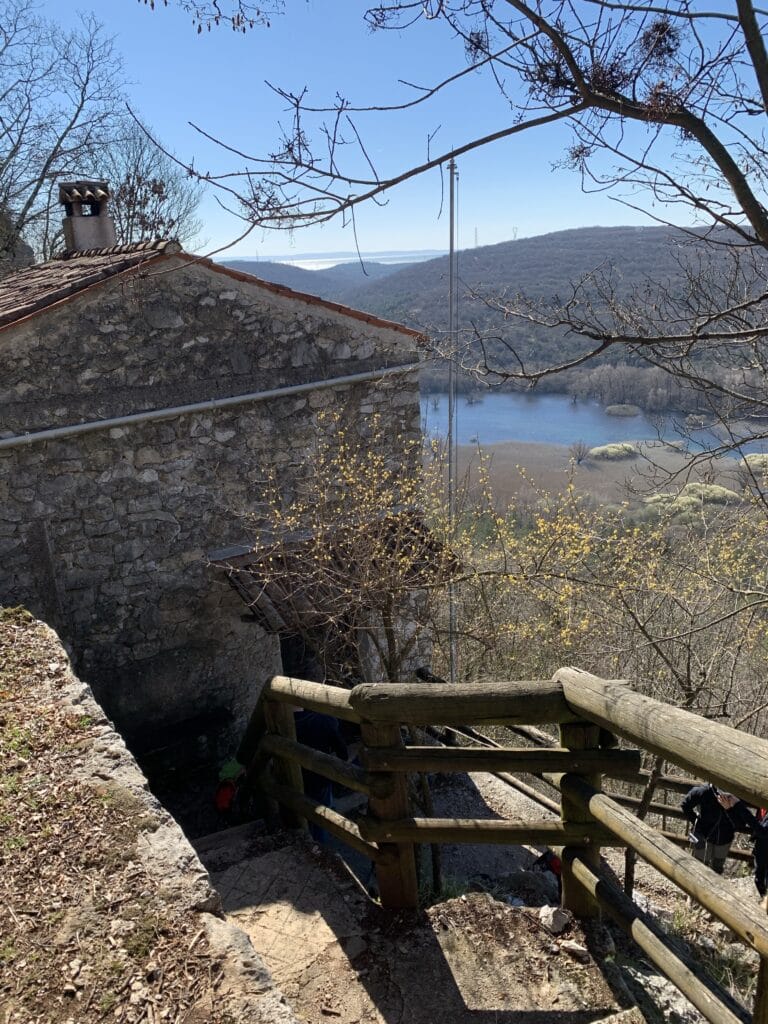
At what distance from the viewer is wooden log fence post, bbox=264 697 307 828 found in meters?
3.91

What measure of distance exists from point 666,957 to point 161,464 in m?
5.59

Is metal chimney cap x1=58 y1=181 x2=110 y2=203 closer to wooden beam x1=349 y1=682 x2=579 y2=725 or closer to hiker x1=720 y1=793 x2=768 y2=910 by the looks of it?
wooden beam x1=349 y1=682 x2=579 y2=725

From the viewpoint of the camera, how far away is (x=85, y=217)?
9.19m

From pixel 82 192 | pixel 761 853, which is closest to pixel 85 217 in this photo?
pixel 82 192

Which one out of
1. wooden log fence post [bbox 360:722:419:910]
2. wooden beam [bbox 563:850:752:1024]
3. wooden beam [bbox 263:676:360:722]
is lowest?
wooden log fence post [bbox 360:722:419:910]

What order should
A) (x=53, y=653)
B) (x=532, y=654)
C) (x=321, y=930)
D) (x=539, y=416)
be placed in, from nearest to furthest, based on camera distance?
(x=321, y=930) < (x=53, y=653) < (x=532, y=654) < (x=539, y=416)

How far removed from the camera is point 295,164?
3.22 m

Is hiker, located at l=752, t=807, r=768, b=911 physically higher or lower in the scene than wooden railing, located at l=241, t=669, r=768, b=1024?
lower

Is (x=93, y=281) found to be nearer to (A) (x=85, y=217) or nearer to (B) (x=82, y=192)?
(A) (x=85, y=217)

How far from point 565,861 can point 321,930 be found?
1.08 m

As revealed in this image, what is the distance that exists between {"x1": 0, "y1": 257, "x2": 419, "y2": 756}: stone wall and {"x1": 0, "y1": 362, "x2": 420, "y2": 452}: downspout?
0.06 meters

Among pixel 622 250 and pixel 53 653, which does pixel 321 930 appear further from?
pixel 622 250

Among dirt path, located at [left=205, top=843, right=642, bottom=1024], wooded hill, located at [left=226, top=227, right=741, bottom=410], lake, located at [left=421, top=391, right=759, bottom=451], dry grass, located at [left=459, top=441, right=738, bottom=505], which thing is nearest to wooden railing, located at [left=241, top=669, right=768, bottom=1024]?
dirt path, located at [left=205, top=843, right=642, bottom=1024]

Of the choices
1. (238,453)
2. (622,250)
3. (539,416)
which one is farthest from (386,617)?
(539,416)
